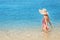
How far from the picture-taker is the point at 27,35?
3.59 meters

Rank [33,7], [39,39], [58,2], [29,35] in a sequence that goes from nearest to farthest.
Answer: [39,39] < [29,35] < [33,7] < [58,2]

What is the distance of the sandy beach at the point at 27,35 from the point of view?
11.2 ft

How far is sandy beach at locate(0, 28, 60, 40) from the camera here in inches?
134

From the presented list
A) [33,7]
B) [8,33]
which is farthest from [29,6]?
[8,33]

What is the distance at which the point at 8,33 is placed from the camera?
3.79m

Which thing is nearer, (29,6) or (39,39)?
(39,39)

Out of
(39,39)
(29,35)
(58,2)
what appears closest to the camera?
(39,39)

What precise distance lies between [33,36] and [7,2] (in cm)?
448

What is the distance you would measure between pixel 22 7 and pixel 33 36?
373 cm

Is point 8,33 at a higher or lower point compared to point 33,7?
lower

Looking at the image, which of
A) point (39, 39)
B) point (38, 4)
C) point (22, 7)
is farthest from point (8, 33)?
point (38, 4)

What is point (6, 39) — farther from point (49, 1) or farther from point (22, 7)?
point (49, 1)

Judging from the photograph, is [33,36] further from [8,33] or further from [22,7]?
[22,7]

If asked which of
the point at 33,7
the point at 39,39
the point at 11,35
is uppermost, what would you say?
the point at 33,7
